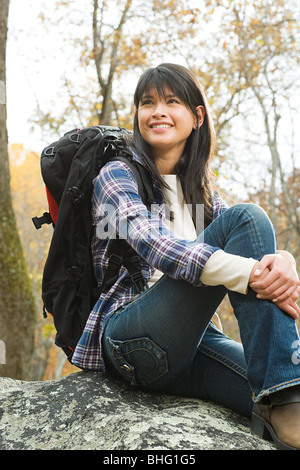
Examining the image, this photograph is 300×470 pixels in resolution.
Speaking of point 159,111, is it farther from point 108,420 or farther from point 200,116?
point 108,420

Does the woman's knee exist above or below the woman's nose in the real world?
below

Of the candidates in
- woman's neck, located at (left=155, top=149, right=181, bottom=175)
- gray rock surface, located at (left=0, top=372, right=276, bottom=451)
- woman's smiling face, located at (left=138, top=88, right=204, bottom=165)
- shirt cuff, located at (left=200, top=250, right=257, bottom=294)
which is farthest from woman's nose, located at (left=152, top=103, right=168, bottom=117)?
gray rock surface, located at (left=0, top=372, right=276, bottom=451)

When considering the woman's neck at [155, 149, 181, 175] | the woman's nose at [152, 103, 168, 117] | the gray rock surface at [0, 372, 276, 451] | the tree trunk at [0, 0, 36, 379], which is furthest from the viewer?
the tree trunk at [0, 0, 36, 379]

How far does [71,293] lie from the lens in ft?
7.83

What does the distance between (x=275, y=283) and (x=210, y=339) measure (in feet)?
2.53

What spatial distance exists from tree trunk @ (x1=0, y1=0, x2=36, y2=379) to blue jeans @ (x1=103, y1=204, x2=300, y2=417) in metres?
3.35

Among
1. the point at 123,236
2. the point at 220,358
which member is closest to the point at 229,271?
the point at 123,236

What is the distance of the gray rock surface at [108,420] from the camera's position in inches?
67.6

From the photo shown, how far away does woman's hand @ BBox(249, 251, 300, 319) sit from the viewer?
1.79 m

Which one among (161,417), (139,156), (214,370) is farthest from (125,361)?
(139,156)

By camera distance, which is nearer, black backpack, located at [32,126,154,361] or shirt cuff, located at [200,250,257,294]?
shirt cuff, located at [200,250,257,294]

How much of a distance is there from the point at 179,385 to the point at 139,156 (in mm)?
1226

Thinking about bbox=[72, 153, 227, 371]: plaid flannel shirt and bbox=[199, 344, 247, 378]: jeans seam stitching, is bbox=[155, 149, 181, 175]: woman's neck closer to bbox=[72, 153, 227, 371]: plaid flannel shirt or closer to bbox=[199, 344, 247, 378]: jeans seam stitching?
bbox=[72, 153, 227, 371]: plaid flannel shirt

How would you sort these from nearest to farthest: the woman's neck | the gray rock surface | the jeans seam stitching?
1. the gray rock surface
2. the jeans seam stitching
3. the woman's neck
